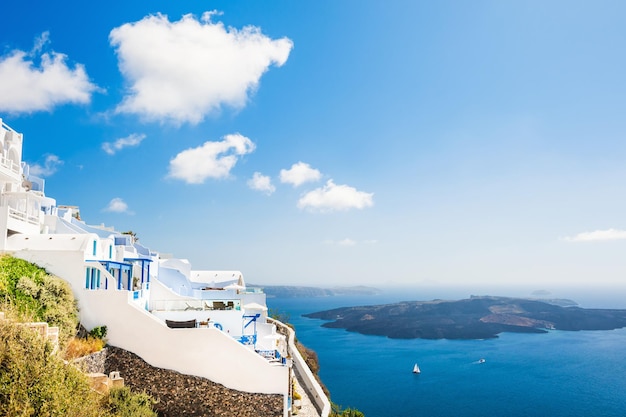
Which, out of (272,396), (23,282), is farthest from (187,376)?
(23,282)

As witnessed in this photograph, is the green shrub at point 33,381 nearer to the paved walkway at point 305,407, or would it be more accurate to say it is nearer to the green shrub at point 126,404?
the green shrub at point 126,404

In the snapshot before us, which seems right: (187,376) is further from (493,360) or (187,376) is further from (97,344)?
(493,360)

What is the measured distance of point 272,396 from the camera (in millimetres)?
15422

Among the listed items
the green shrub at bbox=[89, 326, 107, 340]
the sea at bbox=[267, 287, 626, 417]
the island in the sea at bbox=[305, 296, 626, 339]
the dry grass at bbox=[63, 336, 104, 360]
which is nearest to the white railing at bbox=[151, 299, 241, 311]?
the green shrub at bbox=[89, 326, 107, 340]

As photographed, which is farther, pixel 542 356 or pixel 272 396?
pixel 542 356

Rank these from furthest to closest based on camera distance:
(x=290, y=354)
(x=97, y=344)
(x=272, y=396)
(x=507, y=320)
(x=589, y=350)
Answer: (x=507, y=320) → (x=589, y=350) → (x=290, y=354) → (x=272, y=396) → (x=97, y=344)

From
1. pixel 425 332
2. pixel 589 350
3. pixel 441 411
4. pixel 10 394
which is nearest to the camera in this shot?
pixel 10 394

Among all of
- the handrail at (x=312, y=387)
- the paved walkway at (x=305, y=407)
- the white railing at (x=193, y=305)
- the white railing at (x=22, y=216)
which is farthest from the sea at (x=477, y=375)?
the white railing at (x=22, y=216)

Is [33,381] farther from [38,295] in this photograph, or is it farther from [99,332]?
[99,332]

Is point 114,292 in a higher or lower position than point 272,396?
higher

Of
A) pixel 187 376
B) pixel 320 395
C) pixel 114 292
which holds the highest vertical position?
pixel 114 292

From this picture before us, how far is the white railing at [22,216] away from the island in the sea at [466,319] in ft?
394

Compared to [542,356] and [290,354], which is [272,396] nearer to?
[290,354]

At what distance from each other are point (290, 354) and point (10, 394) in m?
16.3
